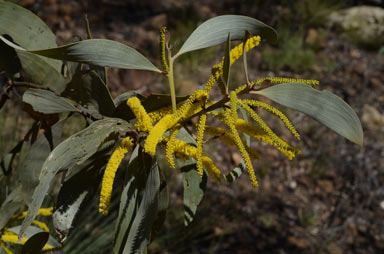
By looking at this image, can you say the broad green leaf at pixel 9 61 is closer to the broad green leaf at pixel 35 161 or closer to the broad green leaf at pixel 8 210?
the broad green leaf at pixel 35 161

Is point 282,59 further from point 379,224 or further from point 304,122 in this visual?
point 379,224

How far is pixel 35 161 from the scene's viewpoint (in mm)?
782

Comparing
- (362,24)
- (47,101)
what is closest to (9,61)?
(47,101)

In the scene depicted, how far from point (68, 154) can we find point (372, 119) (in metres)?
3.19

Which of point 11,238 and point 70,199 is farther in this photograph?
point 11,238

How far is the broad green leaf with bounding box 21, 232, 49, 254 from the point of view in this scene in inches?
26.5

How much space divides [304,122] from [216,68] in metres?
2.80

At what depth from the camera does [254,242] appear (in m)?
2.38

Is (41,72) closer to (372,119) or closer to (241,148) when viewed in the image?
(241,148)

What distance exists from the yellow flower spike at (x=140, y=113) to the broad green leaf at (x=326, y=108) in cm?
17

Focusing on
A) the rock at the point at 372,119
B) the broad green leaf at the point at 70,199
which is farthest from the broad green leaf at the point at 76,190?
the rock at the point at 372,119

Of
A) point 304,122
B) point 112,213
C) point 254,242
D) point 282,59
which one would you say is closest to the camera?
point 112,213

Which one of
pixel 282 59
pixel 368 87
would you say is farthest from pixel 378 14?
pixel 282 59

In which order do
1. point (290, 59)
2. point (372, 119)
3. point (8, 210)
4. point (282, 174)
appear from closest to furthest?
point (8, 210)
point (282, 174)
point (372, 119)
point (290, 59)
